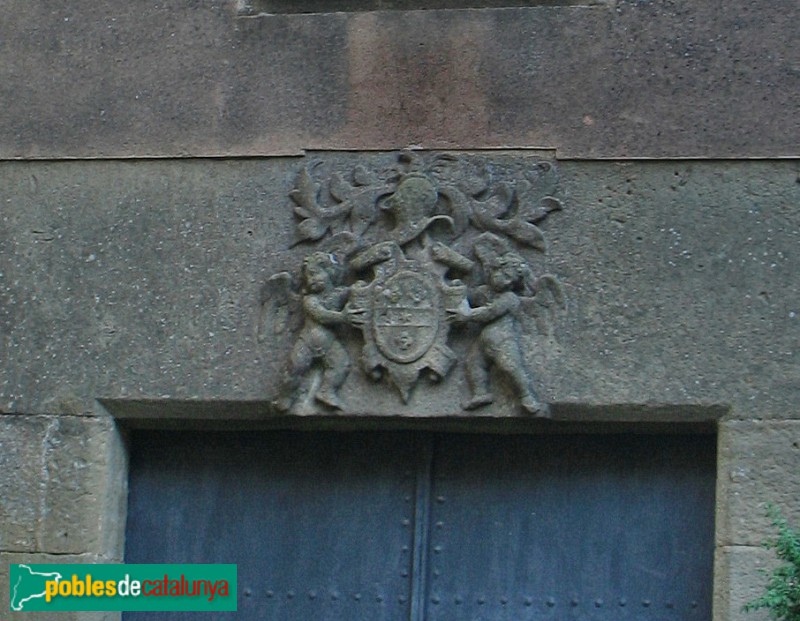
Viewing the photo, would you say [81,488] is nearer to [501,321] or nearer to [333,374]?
[333,374]

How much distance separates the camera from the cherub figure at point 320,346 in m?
4.31

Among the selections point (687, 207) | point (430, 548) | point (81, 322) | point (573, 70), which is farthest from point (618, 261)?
point (81, 322)

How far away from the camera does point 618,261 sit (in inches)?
169

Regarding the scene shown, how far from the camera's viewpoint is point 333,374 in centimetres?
431

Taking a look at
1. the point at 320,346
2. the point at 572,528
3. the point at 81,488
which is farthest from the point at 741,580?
the point at 81,488

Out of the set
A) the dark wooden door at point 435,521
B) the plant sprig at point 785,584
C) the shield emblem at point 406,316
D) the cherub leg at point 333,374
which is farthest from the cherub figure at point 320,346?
the plant sprig at point 785,584

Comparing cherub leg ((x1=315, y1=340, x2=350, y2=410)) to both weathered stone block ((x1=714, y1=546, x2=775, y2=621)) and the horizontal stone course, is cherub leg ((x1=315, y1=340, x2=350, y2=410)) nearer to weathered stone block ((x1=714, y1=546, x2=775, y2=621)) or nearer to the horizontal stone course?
the horizontal stone course

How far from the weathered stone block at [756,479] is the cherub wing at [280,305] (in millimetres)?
1190

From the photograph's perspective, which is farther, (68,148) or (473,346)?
(68,148)

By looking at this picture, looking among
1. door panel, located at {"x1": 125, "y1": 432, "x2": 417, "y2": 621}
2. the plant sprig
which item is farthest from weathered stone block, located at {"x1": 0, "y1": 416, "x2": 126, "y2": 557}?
the plant sprig

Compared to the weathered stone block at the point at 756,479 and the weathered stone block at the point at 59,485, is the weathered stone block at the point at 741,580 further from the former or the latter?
the weathered stone block at the point at 59,485

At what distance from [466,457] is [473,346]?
363mm

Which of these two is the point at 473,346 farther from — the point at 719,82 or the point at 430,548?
the point at 719,82

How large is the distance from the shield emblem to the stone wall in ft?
0.36
